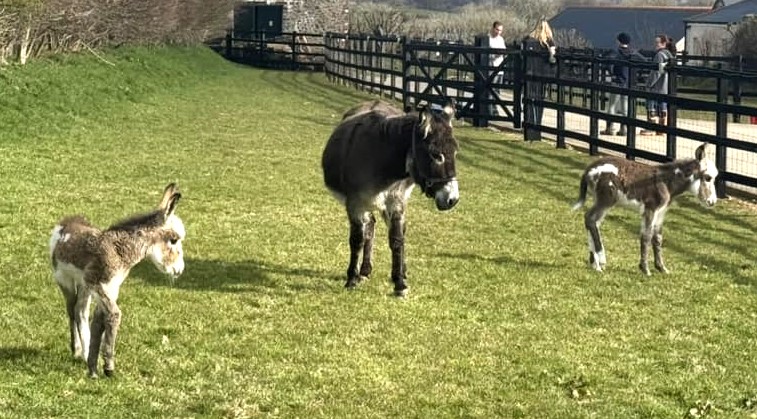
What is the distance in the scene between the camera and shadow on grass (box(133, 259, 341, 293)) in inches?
356

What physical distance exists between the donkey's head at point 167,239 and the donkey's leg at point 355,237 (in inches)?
102

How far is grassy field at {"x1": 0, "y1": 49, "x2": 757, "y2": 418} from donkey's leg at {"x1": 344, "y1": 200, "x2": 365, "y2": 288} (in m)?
0.18

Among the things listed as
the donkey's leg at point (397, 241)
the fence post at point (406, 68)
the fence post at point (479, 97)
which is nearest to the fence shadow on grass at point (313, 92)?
the fence post at point (406, 68)

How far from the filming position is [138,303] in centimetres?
832

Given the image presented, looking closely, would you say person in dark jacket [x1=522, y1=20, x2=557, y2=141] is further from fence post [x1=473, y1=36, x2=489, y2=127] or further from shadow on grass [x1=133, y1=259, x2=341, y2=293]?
shadow on grass [x1=133, y1=259, x2=341, y2=293]

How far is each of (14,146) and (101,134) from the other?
9.70ft

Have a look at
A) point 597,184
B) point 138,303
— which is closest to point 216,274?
point 138,303

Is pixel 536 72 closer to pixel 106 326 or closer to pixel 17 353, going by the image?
pixel 17 353

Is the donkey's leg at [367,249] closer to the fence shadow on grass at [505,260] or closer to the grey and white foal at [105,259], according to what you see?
the fence shadow on grass at [505,260]

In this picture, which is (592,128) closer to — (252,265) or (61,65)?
(252,265)

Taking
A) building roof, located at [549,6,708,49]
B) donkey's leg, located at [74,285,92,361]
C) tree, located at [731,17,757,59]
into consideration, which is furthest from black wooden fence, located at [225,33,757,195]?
building roof, located at [549,6,708,49]

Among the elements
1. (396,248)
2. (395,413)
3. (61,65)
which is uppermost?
(61,65)

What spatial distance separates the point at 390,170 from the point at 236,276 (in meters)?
1.65

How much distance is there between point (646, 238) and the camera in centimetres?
984
